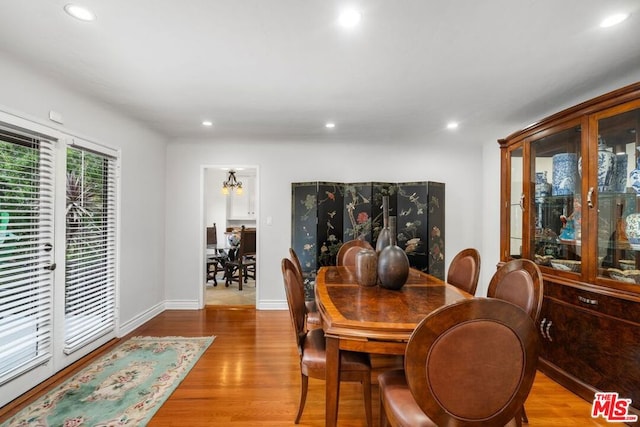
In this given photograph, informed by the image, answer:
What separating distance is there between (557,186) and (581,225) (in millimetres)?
438

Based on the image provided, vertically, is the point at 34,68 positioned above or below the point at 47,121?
above

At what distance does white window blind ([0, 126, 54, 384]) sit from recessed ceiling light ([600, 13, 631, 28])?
373 cm

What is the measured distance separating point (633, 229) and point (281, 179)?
11.5 feet

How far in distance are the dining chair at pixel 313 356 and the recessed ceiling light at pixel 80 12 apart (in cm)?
174

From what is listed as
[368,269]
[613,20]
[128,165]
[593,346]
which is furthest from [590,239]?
[128,165]

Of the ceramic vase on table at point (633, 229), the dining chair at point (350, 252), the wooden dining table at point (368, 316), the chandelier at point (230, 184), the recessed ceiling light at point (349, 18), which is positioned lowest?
the wooden dining table at point (368, 316)

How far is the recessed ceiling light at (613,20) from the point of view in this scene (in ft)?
4.93

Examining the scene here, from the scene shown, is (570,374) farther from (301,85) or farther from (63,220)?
(63,220)

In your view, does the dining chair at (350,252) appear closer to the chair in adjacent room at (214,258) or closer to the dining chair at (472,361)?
the dining chair at (472,361)

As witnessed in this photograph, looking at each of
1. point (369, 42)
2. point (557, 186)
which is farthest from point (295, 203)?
point (557, 186)

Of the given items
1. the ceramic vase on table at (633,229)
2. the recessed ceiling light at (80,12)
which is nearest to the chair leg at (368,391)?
the ceramic vase on table at (633,229)

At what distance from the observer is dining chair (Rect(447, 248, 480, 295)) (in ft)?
7.38

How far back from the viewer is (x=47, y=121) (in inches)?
88.4

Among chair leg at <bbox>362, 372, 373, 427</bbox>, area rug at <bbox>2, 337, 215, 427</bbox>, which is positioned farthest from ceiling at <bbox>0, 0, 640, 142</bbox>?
area rug at <bbox>2, 337, 215, 427</bbox>
